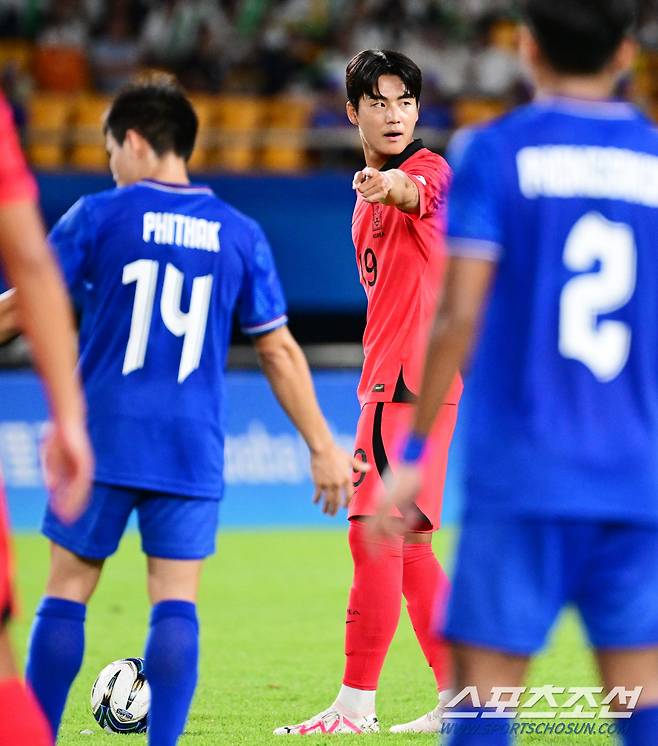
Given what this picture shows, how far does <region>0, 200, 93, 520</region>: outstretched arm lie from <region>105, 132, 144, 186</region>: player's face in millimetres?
1602

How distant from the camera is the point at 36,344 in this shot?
2832 mm

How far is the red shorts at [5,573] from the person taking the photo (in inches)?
114

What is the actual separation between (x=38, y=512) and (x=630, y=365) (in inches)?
441

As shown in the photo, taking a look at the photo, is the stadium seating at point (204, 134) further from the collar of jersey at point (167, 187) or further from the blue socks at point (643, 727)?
the blue socks at point (643, 727)

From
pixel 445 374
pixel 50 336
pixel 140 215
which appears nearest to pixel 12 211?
pixel 50 336

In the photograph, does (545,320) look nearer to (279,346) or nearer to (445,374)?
(445,374)

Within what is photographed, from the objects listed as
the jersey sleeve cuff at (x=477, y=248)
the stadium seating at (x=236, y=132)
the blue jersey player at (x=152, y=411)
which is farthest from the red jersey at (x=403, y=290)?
the stadium seating at (x=236, y=132)


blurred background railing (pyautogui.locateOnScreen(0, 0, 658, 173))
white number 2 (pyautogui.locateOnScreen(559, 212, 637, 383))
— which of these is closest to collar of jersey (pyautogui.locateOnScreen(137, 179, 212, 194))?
white number 2 (pyautogui.locateOnScreen(559, 212, 637, 383))

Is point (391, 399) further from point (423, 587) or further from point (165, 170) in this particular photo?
point (165, 170)

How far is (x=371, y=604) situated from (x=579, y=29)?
310 centimetres

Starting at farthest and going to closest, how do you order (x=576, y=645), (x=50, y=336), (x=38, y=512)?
(x=38, y=512)
(x=576, y=645)
(x=50, y=336)

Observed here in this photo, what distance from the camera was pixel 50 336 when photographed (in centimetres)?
282

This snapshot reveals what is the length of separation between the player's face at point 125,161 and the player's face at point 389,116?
1.55 meters

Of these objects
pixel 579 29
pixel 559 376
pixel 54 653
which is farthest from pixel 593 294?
pixel 54 653
